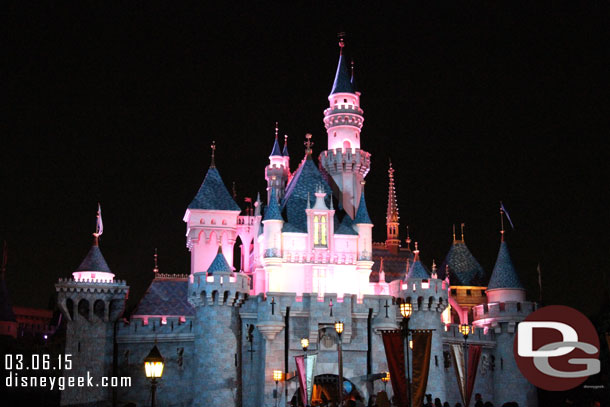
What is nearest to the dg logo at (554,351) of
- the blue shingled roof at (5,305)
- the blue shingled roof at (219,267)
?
the blue shingled roof at (219,267)

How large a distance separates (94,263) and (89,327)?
4365 mm

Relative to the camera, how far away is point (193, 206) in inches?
2094

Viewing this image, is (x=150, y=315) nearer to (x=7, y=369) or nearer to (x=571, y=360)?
(x=7, y=369)

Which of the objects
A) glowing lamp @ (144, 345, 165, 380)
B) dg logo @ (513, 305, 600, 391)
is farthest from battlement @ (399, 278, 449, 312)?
glowing lamp @ (144, 345, 165, 380)

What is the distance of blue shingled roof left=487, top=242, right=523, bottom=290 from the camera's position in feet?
166

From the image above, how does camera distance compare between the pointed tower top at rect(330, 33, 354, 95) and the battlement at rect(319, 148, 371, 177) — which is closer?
the battlement at rect(319, 148, 371, 177)

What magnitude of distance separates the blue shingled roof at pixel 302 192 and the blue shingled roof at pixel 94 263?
35.7 feet

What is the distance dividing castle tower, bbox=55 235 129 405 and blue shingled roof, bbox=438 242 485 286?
25.1 metres

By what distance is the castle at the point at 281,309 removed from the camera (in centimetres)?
4347

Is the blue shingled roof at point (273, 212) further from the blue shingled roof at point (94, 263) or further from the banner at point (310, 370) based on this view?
the banner at point (310, 370)

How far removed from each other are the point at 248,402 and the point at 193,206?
48.3ft

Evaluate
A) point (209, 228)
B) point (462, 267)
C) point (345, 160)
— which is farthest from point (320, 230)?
point (462, 267)

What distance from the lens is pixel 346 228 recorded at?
50500mm

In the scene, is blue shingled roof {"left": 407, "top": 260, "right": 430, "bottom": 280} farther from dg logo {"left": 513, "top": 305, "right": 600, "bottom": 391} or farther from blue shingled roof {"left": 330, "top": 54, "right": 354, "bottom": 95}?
blue shingled roof {"left": 330, "top": 54, "right": 354, "bottom": 95}
